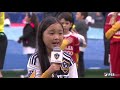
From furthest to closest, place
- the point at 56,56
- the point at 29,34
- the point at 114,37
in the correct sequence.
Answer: the point at 29,34, the point at 114,37, the point at 56,56

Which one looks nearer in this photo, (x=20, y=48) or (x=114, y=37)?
(x=114, y=37)

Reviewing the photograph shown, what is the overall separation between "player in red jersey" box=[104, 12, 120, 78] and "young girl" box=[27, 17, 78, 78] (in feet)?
7.51

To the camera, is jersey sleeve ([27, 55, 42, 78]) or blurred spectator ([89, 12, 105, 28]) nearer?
jersey sleeve ([27, 55, 42, 78])

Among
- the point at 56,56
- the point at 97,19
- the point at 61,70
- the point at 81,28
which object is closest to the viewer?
the point at 56,56

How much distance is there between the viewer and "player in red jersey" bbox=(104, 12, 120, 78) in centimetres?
568

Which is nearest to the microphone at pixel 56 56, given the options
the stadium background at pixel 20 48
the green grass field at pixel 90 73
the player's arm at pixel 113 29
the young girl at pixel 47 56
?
the young girl at pixel 47 56

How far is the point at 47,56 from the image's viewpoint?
3393 millimetres

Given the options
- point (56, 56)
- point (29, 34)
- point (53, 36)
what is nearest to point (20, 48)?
point (29, 34)

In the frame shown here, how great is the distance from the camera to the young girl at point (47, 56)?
3377 millimetres

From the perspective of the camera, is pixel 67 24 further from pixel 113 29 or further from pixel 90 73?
pixel 90 73

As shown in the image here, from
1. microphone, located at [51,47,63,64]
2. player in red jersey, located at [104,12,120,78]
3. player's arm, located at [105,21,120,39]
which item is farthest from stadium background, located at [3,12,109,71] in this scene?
microphone, located at [51,47,63,64]

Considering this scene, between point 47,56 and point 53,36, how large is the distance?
0.17m

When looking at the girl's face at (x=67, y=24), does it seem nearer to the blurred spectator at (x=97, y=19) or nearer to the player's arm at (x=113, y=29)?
the player's arm at (x=113, y=29)

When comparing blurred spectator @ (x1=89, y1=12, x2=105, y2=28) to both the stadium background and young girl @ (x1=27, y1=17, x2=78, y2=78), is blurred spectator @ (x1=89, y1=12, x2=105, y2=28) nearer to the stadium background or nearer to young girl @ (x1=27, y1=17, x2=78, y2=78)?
the stadium background
